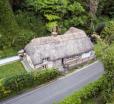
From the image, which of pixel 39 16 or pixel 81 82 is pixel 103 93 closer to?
pixel 81 82

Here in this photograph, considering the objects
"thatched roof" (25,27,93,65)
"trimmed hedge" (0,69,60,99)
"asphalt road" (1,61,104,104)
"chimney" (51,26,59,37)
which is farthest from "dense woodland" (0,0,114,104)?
"thatched roof" (25,27,93,65)

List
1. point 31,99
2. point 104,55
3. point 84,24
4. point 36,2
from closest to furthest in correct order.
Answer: point 104,55 < point 31,99 < point 36,2 < point 84,24

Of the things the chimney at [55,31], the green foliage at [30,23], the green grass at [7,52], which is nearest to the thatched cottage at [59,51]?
the chimney at [55,31]

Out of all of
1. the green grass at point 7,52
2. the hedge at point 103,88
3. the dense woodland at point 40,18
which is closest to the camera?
the hedge at point 103,88

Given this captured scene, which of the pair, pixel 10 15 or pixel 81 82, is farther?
pixel 10 15

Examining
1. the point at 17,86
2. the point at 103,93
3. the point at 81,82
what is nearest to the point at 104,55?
the point at 103,93

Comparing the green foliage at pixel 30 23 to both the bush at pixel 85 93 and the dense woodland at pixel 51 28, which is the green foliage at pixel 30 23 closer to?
the dense woodland at pixel 51 28

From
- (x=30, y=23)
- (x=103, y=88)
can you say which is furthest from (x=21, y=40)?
(x=103, y=88)

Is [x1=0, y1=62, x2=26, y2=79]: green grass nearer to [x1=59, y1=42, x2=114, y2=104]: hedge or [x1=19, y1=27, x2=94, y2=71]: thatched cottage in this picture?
[x1=19, y1=27, x2=94, y2=71]: thatched cottage
